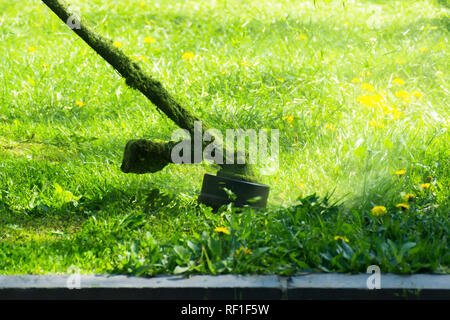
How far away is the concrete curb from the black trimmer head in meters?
0.80

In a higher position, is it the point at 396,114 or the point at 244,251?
the point at 396,114

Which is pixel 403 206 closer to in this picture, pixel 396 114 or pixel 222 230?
pixel 222 230

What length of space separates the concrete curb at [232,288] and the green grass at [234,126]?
10 cm

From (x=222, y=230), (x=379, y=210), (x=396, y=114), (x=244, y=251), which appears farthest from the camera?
(x=396, y=114)

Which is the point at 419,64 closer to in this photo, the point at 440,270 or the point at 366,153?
the point at 366,153

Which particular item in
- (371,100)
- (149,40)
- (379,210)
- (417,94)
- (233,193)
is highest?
(149,40)

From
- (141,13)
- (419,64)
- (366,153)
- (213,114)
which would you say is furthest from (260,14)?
(366,153)

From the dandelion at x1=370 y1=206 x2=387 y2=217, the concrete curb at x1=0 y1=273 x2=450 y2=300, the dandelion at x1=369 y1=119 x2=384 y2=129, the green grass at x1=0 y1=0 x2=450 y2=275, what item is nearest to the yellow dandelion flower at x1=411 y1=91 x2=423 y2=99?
the green grass at x1=0 y1=0 x2=450 y2=275

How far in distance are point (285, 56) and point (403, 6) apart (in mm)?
2722

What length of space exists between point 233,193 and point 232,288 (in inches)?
35.7

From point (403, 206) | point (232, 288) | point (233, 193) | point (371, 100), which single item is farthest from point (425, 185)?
point (232, 288)

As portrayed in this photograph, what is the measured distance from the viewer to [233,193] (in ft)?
12.1

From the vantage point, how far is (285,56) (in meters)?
6.10

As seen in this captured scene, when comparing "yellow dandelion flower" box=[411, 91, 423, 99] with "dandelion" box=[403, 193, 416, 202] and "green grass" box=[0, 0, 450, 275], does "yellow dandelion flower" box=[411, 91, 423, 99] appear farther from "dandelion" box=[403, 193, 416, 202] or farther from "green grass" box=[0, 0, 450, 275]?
"dandelion" box=[403, 193, 416, 202]
